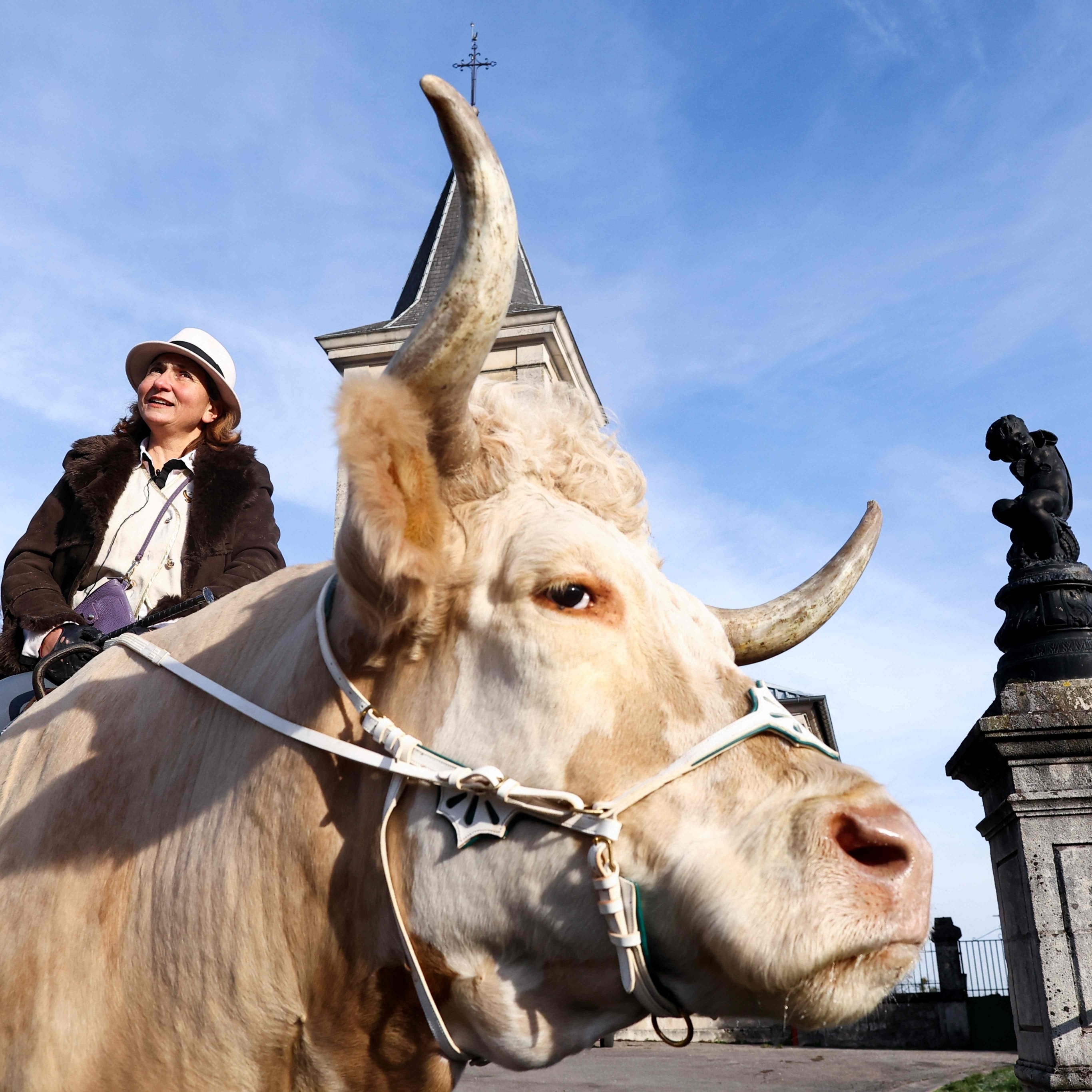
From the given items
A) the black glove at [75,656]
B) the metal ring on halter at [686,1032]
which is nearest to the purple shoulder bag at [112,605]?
the black glove at [75,656]

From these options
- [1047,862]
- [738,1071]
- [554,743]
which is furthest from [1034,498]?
[738,1071]

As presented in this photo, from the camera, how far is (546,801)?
1.88 metres

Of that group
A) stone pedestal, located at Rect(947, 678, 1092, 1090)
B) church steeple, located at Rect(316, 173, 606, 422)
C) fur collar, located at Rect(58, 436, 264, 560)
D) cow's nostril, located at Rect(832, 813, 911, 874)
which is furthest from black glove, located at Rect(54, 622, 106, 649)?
church steeple, located at Rect(316, 173, 606, 422)

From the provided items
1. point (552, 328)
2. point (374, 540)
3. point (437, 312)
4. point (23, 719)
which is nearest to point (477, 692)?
point (374, 540)

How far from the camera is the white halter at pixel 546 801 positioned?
5.81ft

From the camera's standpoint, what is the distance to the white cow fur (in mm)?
1760

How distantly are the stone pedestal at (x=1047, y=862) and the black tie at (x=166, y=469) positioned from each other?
17.2 ft

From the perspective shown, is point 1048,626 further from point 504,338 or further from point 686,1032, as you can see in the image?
point 504,338

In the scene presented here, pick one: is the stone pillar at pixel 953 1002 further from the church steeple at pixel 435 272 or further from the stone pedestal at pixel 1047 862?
the church steeple at pixel 435 272

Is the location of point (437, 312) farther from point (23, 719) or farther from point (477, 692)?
point (23, 719)

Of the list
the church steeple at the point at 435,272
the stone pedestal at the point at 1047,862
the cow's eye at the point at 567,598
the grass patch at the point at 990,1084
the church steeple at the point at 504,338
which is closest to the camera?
the cow's eye at the point at 567,598

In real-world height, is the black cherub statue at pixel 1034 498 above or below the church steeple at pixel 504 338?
below

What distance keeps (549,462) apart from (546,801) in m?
0.80

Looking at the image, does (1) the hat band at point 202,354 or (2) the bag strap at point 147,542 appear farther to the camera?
(1) the hat band at point 202,354
